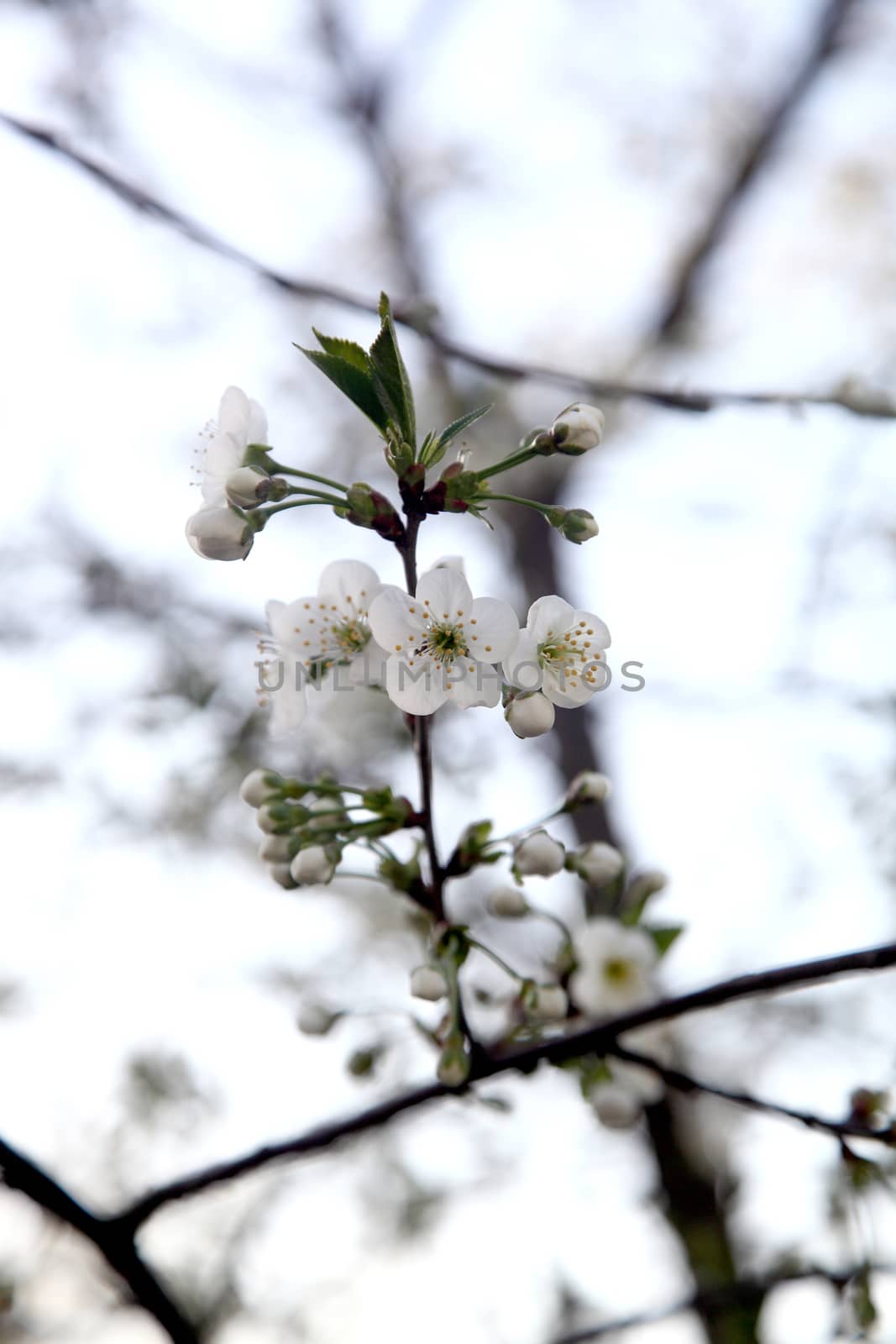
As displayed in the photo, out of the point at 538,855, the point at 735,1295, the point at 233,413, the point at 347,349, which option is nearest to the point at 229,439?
the point at 233,413

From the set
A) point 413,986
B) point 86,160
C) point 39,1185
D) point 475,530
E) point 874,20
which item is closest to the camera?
point 39,1185

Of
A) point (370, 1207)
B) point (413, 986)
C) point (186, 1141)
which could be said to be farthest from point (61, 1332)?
point (413, 986)

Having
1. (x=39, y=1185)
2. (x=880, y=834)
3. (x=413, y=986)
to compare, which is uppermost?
(x=880, y=834)

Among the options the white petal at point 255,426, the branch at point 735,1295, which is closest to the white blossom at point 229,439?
the white petal at point 255,426

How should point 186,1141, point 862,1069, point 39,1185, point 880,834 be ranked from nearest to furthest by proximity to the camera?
point 39,1185 → point 880,834 → point 186,1141 → point 862,1069

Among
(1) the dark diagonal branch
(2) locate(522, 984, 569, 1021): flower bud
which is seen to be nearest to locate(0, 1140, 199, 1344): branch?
(2) locate(522, 984, 569, 1021): flower bud

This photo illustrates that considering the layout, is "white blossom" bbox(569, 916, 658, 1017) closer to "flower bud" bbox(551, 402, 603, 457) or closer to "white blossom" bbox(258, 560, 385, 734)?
"white blossom" bbox(258, 560, 385, 734)

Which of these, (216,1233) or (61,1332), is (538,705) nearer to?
(61,1332)

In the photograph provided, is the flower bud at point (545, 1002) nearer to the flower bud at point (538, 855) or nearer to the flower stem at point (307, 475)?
the flower bud at point (538, 855)
